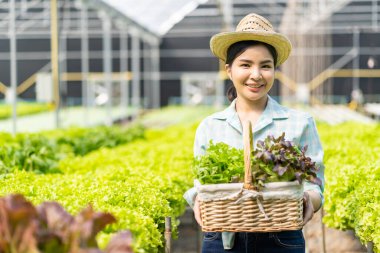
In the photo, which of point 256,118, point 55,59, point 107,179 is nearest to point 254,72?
point 256,118

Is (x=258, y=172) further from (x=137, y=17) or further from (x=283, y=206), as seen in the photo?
(x=137, y=17)

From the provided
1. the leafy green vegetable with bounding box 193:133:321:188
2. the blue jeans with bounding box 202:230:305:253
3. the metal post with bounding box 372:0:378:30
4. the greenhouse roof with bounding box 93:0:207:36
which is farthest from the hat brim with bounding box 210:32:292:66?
the metal post with bounding box 372:0:378:30

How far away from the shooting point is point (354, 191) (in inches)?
242

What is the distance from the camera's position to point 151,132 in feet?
48.9

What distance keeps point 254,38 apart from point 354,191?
2.54 metres

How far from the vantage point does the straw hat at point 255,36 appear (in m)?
3.90

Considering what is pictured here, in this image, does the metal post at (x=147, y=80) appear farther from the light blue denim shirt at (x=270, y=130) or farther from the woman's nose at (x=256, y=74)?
the woman's nose at (x=256, y=74)

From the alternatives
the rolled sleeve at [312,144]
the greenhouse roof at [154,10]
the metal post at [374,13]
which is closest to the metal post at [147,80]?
the greenhouse roof at [154,10]

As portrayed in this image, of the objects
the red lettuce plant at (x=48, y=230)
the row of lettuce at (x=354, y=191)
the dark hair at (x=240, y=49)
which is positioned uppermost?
the dark hair at (x=240, y=49)

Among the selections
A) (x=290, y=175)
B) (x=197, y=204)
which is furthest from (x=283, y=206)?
(x=197, y=204)

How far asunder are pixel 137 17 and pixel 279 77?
854 cm

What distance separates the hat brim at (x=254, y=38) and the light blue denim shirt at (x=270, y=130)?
0.25 meters

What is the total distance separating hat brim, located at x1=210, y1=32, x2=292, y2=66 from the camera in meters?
3.91

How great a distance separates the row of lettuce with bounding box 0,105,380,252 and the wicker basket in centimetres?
36
